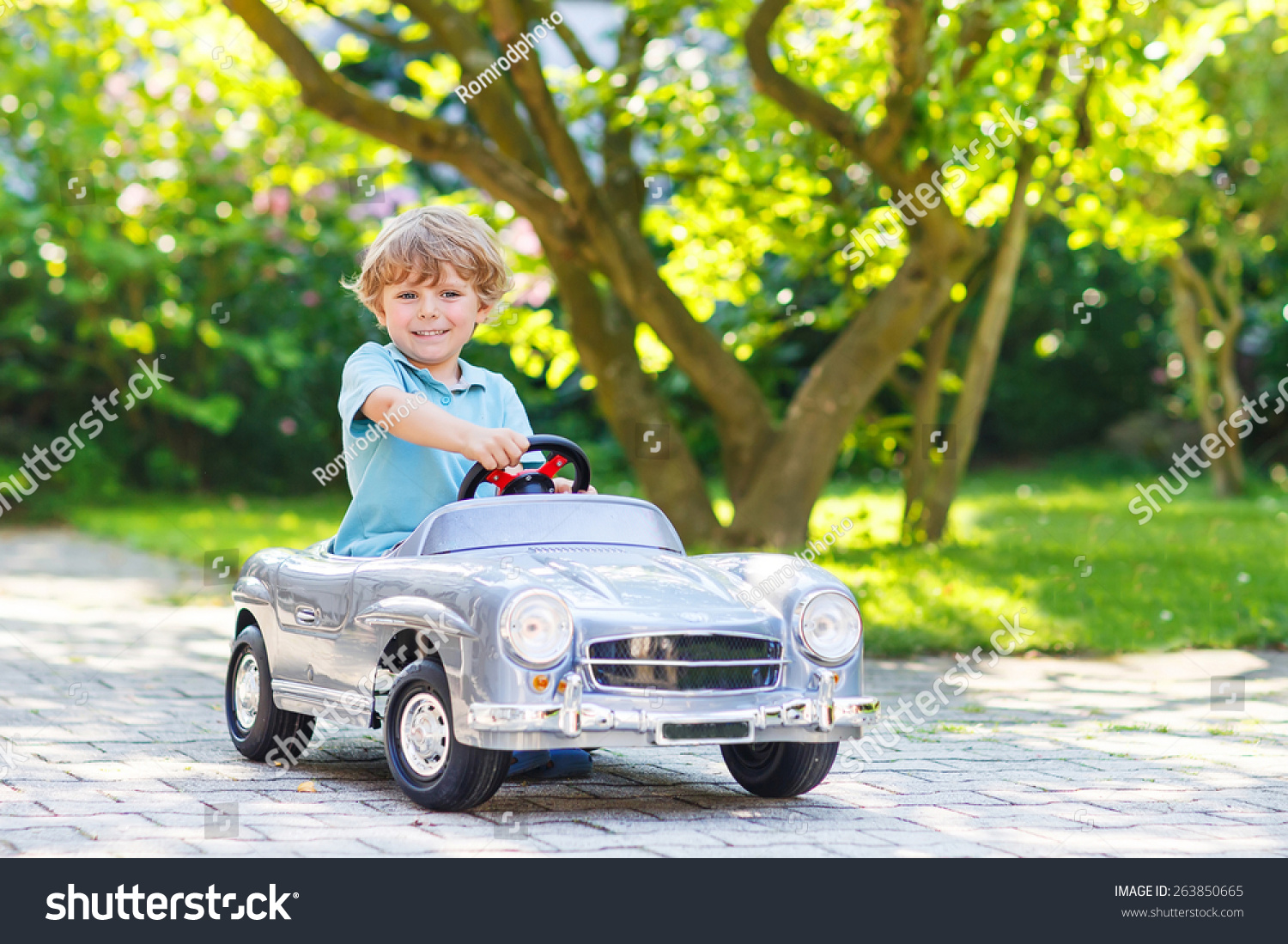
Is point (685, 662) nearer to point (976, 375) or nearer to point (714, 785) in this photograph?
point (714, 785)

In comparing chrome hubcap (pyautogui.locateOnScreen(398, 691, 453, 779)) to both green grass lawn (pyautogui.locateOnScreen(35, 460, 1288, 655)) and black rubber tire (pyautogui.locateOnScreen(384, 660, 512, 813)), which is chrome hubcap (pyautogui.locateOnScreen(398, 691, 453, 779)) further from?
green grass lawn (pyautogui.locateOnScreen(35, 460, 1288, 655))

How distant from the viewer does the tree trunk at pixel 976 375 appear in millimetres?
11141

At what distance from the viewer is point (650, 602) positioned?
159 inches

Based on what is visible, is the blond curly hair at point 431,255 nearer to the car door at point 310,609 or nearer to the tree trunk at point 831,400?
the car door at point 310,609

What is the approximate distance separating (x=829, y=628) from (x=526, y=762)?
3.42 feet

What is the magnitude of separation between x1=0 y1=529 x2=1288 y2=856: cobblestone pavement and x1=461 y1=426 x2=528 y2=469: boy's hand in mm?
1009

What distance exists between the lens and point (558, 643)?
3.88 metres

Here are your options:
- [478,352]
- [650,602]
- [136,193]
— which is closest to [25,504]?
[136,193]

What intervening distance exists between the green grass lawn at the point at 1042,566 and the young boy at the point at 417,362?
3.67 meters

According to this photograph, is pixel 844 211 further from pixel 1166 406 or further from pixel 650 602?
pixel 1166 406

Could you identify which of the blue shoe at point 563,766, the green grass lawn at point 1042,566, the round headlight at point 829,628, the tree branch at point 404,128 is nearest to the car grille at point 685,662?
the round headlight at point 829,628

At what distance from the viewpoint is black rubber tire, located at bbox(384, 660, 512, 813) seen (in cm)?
403

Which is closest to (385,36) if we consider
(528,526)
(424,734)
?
(528,526)

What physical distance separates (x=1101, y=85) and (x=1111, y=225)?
154 centimetres
